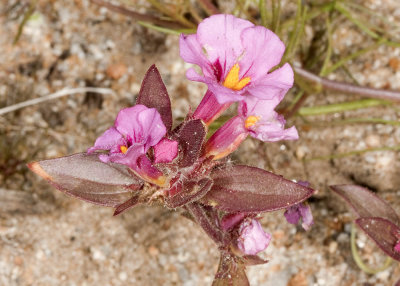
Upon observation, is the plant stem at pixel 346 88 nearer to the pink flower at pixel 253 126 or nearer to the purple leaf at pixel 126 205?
the pink flower at pixel 253 126

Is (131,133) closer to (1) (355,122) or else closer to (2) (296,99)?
(2) (296,99)

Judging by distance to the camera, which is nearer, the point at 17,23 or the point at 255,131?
the point at 255,131

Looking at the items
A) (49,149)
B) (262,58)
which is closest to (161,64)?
(49,149)

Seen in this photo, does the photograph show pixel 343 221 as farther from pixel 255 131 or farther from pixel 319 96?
pixel 255 131

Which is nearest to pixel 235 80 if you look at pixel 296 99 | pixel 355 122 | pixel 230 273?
pixel 230 273

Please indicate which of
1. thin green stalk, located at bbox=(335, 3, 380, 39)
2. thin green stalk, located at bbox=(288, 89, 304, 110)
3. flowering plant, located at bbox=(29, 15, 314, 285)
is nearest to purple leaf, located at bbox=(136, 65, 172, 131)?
flowering plant, located at bbox=(29, 15, 314, 285)

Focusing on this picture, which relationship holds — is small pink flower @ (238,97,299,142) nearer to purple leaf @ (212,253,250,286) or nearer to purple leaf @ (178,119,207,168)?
purple leaf @ (178,119,207,168)
